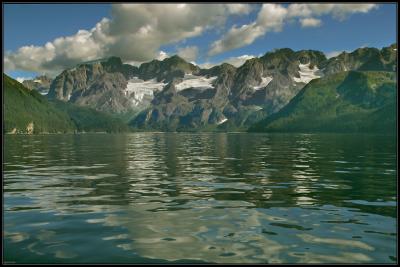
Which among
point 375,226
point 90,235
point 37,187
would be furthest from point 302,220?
point 37,187

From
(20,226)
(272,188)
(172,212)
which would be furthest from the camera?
(272,188)

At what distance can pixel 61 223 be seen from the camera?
26781 millimetres

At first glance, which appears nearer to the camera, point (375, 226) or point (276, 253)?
point (276, 253)

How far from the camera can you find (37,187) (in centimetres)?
4278

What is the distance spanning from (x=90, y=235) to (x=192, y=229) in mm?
5745

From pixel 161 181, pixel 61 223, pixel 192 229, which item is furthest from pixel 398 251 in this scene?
pixel 161 181

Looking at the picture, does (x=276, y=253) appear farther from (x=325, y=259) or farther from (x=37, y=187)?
(x=37, y=187)

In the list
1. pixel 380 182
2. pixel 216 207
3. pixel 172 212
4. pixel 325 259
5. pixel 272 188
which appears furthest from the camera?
pixel 380 182

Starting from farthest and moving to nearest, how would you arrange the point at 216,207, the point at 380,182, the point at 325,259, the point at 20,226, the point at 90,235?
the point at 380,182, the point at 216,207, the point at 20,226, the point at 90,235, the point at 325,259

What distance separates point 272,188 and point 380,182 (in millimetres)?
12888

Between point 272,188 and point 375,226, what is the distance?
16551 millimetres

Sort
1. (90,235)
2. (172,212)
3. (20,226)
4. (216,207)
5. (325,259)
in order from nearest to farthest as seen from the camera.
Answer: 1. (325,259)
2. (90,235)
3. (20,226)
4. (172,212)
5. (216,207)

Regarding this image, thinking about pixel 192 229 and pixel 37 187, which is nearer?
pixel 192 229

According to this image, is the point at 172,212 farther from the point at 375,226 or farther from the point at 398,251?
the point at 398,251
